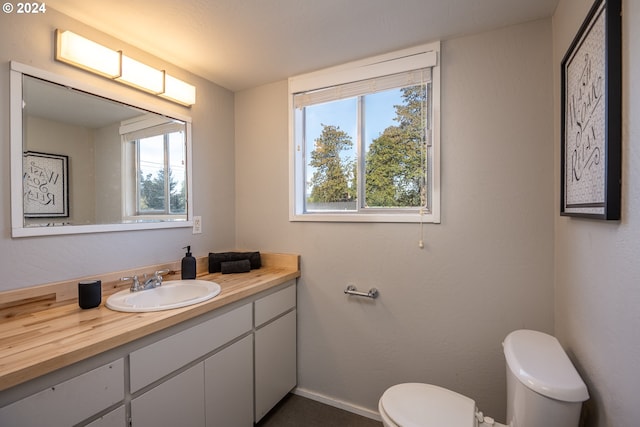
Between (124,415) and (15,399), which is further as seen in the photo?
(124,415)

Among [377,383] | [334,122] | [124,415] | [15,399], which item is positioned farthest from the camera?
[334,122]

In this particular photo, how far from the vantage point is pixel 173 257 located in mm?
1885

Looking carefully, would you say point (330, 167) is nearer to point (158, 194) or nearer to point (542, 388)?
A: point (158, 194)

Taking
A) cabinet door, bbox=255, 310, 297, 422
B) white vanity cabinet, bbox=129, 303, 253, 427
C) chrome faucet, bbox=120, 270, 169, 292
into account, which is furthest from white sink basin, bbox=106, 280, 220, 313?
cabinet door, bbox=255, 310, 297, 422

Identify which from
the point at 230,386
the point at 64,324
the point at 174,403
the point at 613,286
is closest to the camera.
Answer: the point at 613,286

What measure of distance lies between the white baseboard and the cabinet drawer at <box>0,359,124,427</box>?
4.30ft

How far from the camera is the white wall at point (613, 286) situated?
0.73 metres

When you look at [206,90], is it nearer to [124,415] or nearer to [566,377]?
[124,415]

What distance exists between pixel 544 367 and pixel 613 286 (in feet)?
1.16

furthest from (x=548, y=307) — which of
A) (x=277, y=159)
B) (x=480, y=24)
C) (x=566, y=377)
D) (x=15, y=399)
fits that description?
(x=15, y=399)

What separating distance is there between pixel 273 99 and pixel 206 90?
1.55 feet

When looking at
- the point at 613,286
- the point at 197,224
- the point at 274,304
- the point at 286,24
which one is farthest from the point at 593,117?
the point at 197,224

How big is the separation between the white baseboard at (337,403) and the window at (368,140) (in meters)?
1.20

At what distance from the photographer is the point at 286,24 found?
4.90ft
